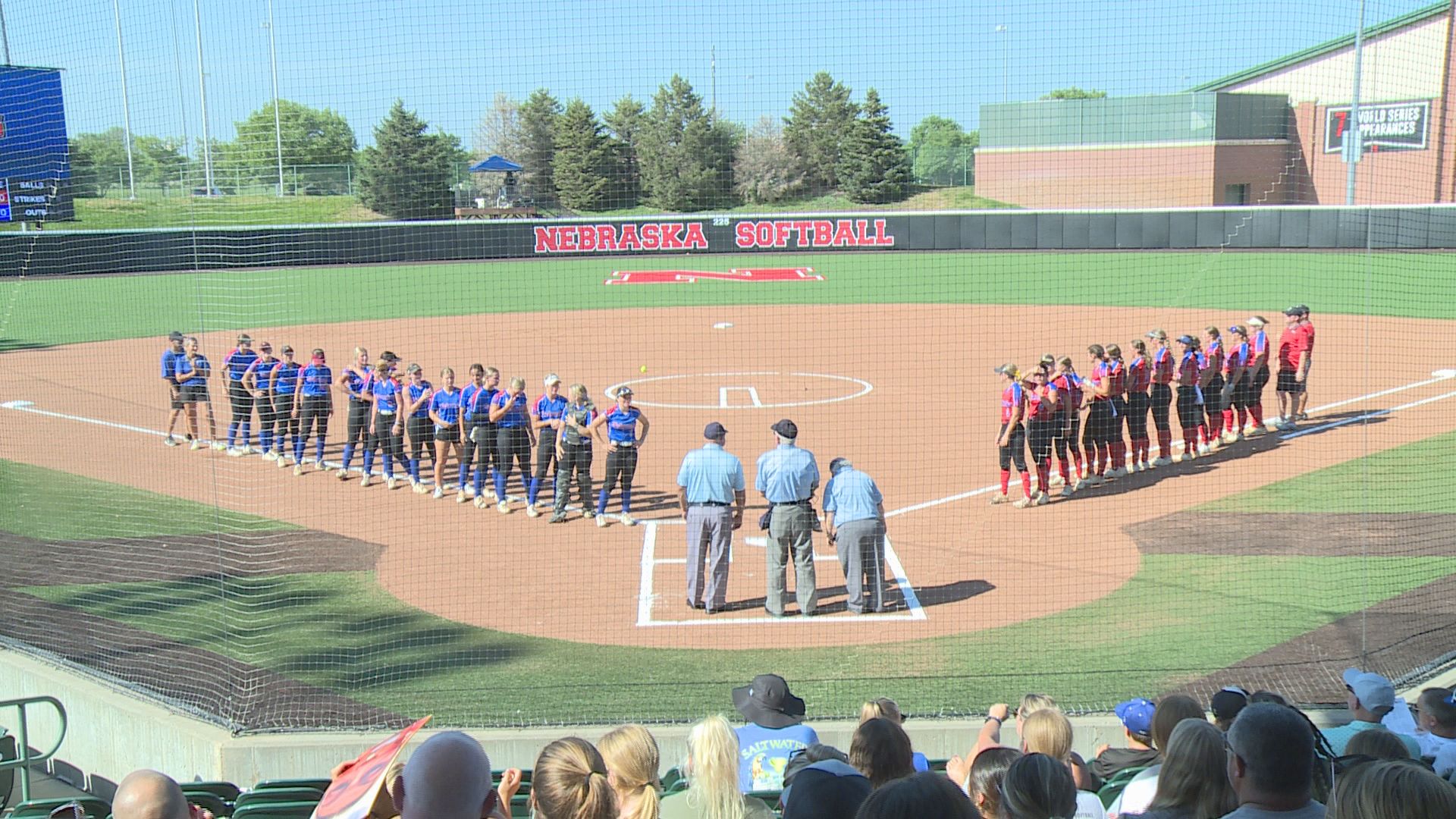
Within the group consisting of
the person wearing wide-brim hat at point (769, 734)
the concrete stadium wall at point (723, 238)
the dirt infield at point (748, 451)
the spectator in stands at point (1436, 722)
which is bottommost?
the dirt infield at point (748, 451)

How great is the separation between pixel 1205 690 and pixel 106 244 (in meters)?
32.6

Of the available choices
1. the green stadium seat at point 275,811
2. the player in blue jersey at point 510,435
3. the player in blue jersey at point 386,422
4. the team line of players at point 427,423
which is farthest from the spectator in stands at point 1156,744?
the player in blue jersey at point 386,422

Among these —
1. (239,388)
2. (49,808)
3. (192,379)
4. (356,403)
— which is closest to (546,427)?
(356,403)

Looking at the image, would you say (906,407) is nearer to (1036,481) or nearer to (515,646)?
(1036,481)

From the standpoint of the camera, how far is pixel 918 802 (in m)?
2.73

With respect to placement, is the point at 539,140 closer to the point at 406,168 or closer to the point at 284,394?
the point at 406,168

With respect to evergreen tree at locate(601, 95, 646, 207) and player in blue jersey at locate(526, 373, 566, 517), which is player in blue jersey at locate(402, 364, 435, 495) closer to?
player in blue jersey at locate(526, 373, 566, 517)

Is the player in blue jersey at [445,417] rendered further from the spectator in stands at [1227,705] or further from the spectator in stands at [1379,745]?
the spectator in stands at [1379,745]

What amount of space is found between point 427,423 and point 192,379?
438 centimetres

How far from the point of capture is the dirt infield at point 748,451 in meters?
11.1

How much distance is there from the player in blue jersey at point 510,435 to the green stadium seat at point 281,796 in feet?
26.2

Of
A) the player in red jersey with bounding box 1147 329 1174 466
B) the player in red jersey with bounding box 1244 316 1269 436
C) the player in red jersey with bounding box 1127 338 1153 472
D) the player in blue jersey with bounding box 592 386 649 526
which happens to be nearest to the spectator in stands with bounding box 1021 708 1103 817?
the player in blue jersey with bounding box 592 386 649 526

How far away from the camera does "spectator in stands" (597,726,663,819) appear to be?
13.7 feet

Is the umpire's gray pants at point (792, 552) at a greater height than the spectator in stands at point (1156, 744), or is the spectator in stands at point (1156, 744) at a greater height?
the spectator in stands at point (1156, 744)
